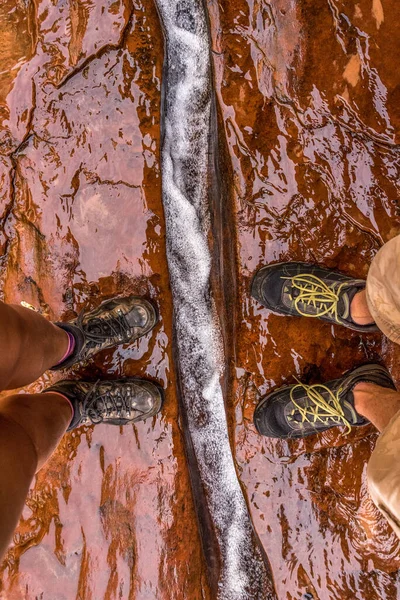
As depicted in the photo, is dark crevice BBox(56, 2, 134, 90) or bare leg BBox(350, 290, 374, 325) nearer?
bare leg BBox(350, 290, 374, 325)

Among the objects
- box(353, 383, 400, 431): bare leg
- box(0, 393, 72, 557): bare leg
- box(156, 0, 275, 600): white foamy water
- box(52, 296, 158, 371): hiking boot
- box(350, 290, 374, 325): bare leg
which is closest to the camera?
box(0, 393, 72, 557): bare leg

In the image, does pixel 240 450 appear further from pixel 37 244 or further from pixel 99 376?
pixel 37 244

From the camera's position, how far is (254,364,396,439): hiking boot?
69.8 inches

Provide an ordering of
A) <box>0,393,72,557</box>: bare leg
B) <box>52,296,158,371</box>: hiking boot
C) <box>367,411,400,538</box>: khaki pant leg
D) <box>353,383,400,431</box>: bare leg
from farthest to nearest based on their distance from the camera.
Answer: <box>52,296,158,371</box>: hiking boot → <box>353,383,400,431</box>: bare leg → <box>0,393,72,557</box>: bare leg → <box>367,411,400,538</box>: khaki pant leg

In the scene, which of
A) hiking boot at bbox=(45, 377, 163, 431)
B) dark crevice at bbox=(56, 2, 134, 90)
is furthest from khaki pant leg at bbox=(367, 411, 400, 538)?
dark crevice at bbox=(56, 2, 134, 90)

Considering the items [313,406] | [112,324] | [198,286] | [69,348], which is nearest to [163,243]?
[198,286]

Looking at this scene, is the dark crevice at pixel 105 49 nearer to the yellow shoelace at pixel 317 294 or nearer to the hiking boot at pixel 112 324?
the hiking boot at pixel 112 324

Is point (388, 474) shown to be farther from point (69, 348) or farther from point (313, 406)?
point (69, 348)

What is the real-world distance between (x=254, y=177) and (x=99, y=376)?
116 cm

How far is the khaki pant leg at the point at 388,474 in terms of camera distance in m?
1.12

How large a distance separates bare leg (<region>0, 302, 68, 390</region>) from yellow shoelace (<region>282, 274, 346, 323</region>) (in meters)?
1.00

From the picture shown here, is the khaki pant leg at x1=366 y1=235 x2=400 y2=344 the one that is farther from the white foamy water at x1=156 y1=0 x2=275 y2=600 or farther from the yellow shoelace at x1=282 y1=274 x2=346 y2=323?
the white foamy water at x1=156 y1=0 x2=275 y2=600

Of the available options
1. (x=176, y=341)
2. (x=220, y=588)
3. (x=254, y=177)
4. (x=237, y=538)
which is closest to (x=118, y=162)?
(x=254, y=177)

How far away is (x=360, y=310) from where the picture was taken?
169 cm
